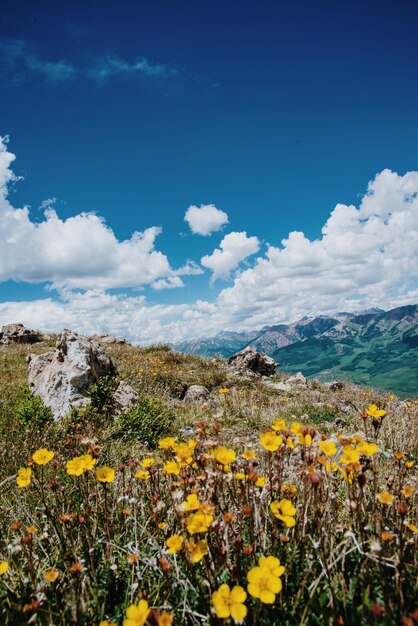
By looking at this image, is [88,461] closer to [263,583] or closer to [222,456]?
[222,456]

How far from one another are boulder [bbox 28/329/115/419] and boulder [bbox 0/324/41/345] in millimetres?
11847

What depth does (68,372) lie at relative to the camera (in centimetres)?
852

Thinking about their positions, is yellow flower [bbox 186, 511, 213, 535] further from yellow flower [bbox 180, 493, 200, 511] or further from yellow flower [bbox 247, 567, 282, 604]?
yellow flower [bbox 247, 567, 282, 604]

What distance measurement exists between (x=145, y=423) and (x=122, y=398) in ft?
6.15

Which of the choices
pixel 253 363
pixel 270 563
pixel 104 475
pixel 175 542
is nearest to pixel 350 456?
pixel 270 563

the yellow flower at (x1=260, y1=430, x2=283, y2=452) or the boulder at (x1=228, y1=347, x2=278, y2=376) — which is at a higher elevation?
the yellow flower at (x1=260, y1=430, x2=283, y2=452)

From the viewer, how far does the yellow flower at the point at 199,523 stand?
183 centimetres

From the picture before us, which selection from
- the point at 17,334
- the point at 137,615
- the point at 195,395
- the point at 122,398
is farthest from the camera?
the point at 17,334

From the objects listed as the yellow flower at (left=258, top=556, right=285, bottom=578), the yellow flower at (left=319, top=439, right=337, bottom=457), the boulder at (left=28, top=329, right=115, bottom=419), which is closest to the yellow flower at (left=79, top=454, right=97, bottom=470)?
the yellow flower at (left=258, top=556, right=285, bottom=578)

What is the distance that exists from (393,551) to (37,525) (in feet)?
9.68

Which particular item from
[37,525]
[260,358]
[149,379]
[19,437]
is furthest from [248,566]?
[260,358]

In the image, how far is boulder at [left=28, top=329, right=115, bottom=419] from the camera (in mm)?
8211

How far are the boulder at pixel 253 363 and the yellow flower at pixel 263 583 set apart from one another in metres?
15.2

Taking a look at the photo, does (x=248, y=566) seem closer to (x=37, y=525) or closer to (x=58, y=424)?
(x=37, y=525)
